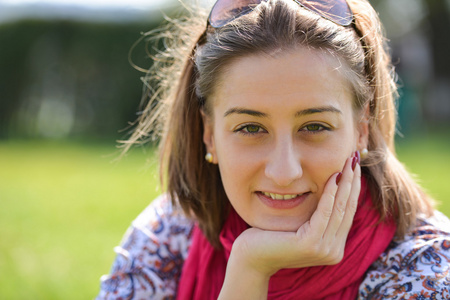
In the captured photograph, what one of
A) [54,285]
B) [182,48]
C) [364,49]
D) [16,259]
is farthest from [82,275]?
A: [364,49]

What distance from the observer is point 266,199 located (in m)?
2.62

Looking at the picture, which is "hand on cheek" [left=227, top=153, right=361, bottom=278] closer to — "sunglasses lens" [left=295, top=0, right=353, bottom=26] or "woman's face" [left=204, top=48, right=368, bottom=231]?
"woman's face" [left=204, top=48, right=368, bottom=231]

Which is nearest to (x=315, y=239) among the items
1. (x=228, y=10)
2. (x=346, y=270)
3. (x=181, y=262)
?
(x=346, y=270)

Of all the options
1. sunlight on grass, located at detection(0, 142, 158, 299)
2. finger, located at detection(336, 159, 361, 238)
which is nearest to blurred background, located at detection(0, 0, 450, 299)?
sunlight on grass, located at detection(0, 142, 158, 299)

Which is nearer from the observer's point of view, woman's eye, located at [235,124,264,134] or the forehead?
the forehead

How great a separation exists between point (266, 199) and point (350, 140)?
0.49 meters

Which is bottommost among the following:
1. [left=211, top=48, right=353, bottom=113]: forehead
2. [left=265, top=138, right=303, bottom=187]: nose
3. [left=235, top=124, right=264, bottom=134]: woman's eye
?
[left=265, top=138, right=303, bottom=187]: nose

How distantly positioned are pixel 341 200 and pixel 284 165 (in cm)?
37

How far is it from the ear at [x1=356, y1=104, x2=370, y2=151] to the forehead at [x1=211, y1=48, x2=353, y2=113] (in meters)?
0.29

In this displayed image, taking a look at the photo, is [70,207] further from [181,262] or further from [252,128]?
[252,128]

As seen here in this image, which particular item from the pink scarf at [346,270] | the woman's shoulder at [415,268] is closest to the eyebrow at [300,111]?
the pink scarf at [346,270]

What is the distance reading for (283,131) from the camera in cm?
250

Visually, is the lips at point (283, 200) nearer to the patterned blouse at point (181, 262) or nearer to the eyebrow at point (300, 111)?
the eyebrow at point (300, 111)

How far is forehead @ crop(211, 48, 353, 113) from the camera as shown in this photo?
246 centimetres
